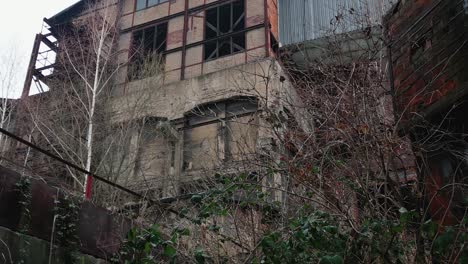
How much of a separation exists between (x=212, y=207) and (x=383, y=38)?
3.02 m

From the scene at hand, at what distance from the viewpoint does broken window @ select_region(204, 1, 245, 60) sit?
20750 mm

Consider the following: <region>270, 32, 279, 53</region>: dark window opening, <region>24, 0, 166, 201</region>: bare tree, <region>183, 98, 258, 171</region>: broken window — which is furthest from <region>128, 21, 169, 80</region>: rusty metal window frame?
<region>270, 32, 279, 53</region>: dark window opening

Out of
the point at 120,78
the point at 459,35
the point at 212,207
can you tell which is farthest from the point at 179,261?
the point at 120,78

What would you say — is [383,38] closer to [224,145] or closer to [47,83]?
[224,145]

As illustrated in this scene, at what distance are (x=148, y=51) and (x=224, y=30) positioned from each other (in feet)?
11.1

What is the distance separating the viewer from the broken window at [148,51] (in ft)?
67.9

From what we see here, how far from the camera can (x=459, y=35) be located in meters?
5.31

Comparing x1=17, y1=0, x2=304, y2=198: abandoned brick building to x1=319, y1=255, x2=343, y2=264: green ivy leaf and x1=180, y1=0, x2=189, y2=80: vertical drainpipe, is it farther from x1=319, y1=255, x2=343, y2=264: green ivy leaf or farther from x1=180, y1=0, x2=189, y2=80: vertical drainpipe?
x1=319, y1=255, x2=343, y2=264: green ivy leaf

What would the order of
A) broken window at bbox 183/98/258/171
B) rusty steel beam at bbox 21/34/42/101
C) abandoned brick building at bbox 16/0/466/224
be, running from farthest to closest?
rusty steel beam at bbox 21/34/42/101 < broken window at bbox 183/98/258/171 < abandoned brick building at bbox 16/0/466/224

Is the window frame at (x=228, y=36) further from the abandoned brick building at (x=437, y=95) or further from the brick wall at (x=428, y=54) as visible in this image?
the abandoned brick building at (x=437, y=95)

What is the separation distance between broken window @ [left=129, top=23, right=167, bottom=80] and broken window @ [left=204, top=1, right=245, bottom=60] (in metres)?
2.06

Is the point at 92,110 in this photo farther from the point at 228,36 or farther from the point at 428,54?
the point at 428,54

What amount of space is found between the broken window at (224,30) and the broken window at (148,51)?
2063 millimetres

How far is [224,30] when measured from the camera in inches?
860
